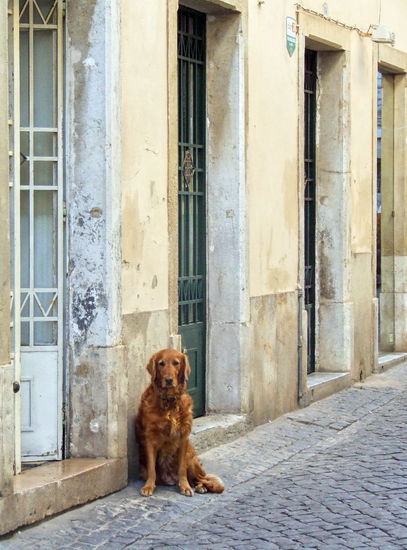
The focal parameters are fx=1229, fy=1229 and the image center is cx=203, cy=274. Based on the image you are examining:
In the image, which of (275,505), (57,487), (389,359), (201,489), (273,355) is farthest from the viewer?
(389,359)

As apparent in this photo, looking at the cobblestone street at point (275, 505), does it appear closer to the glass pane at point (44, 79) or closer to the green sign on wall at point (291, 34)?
the glass pane at point (44, 79)

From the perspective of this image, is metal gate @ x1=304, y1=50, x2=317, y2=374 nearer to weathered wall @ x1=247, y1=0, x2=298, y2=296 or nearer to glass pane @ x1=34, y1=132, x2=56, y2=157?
weathered wall @ x1=247, y1=0, x2=298, y2=296

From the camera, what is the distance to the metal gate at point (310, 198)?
44.2 ft

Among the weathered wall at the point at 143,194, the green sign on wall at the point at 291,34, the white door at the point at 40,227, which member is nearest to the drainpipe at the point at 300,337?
the green sign on wall at the point at 291,34

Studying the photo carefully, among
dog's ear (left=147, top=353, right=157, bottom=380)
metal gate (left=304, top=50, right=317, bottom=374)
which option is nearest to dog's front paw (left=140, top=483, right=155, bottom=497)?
dog's ear (left=147, top=353, right=157, bottom=380)

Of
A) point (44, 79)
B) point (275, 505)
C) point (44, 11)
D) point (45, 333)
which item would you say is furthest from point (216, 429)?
point (44, 11)

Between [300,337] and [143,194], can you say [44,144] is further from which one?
[300,337]

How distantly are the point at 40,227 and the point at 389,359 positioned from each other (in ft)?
25.9

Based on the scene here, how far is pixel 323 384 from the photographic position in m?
12.6

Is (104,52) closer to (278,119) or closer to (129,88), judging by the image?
(129,88)

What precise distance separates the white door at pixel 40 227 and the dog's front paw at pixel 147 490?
23.6 inches

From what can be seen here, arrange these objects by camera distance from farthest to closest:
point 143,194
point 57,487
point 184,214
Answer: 1. point 184,214
2. point 143,194
3. point 57,487

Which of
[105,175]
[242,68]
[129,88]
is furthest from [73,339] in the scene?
[242,68]

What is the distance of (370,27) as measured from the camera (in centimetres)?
1452
